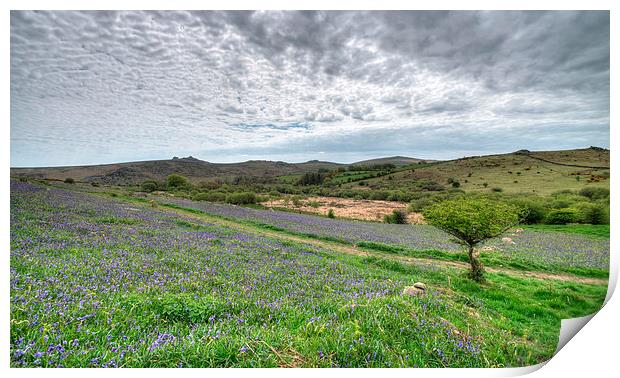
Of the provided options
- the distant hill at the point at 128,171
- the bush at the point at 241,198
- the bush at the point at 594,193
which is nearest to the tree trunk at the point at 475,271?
the bush at the point at 594,193

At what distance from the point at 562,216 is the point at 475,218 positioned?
119 inches

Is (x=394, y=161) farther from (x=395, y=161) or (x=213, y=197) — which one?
(x=213, y=197)

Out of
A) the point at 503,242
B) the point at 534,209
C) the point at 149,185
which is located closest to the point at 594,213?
the point at 534,209

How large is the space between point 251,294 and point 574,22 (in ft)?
27.6

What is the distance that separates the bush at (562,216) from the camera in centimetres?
676

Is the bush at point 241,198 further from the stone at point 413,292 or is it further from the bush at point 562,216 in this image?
the bush at point 562,216

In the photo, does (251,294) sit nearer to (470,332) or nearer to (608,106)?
(470,332)

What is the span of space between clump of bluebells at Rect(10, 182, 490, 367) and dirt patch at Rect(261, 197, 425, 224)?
532cm

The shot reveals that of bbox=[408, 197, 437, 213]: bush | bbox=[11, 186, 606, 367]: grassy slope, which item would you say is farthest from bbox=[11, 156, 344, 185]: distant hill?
bbox=[408, 197, 437, 213]: bush

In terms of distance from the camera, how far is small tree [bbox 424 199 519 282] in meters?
6.59

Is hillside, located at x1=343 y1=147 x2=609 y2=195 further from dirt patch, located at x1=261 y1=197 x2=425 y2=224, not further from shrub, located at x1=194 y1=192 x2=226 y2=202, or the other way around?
shrub, located at x1=194 y1=192 x2=226 y2=202

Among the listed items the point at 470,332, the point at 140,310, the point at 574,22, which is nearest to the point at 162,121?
the point at 140,310

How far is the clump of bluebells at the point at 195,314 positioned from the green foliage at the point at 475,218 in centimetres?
216

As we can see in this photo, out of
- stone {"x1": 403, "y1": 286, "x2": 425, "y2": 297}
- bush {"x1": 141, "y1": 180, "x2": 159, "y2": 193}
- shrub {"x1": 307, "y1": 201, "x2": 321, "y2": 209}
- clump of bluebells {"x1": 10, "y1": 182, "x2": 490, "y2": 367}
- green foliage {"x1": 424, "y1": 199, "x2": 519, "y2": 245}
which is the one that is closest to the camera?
clump of bluebells {"x1": 10, "y1": 182, "x2": 490, "y2": 367}
